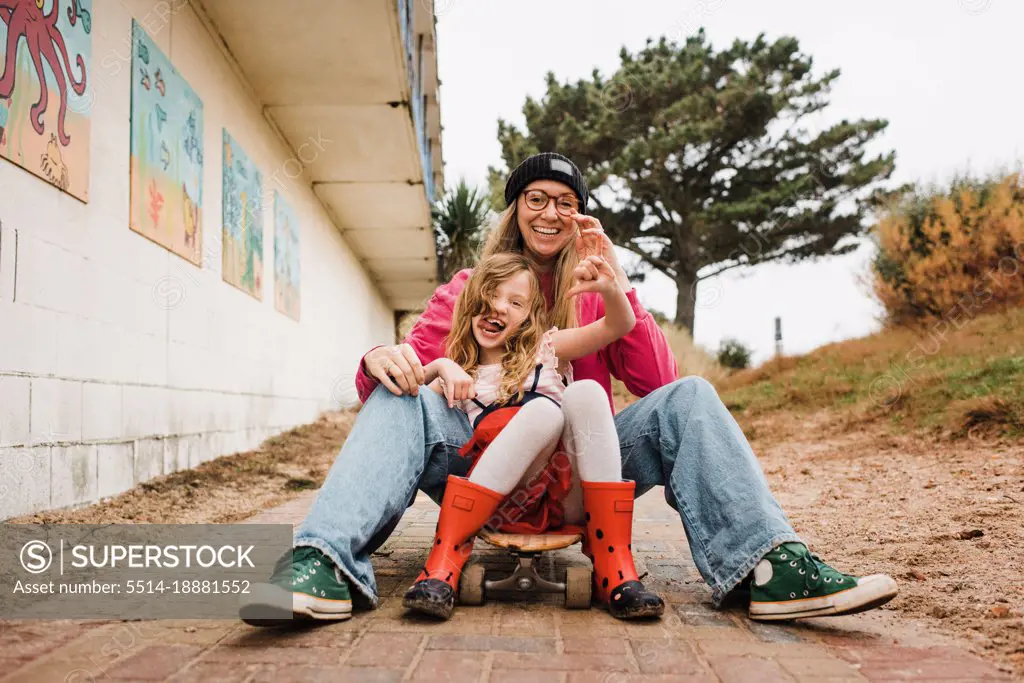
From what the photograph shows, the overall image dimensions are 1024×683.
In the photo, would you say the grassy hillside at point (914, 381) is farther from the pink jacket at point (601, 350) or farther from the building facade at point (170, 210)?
the building facade at point (170, 210)

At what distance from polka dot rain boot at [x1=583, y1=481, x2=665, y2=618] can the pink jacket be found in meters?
0.35

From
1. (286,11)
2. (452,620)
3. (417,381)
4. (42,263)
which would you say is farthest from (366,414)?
(286,11)

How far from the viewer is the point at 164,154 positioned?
396 cm

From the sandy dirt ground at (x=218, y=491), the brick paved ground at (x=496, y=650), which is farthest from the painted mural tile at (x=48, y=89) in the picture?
the brick paved ground at (x=496, y=650)

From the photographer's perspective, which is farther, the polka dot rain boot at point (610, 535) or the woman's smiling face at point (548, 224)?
the woman's smiling face at point (548, 224)

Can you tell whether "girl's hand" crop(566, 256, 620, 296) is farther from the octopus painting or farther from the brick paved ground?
the octopus painting

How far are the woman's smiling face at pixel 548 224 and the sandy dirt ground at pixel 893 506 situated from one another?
1429 millimetres

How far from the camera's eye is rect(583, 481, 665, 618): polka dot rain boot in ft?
5.98

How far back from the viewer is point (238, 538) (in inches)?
104

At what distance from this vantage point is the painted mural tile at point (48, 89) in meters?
→ 2.52

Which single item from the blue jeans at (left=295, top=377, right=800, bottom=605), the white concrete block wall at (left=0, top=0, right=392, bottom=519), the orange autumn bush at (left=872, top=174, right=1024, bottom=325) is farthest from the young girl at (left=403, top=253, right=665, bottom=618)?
the orange autumn bush at (left=872, top=174, right=1024, bottom=325)

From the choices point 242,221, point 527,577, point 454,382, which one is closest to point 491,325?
point 454,382

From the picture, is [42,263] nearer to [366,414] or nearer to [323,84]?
[366,414]

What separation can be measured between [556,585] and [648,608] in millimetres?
338
